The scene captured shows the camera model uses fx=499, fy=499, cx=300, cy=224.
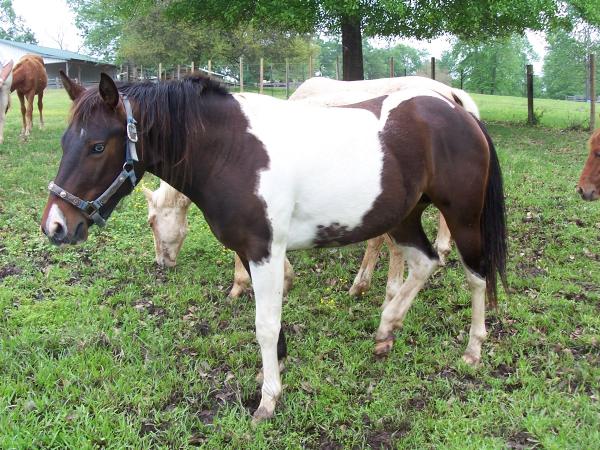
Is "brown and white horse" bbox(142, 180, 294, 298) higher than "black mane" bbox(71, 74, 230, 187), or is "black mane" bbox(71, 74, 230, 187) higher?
"black mane" bbox(71, 74, 230, 187)

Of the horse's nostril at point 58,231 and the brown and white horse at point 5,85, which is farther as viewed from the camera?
the brown and white horse at point 5,85

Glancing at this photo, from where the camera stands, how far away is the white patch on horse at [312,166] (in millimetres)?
2613

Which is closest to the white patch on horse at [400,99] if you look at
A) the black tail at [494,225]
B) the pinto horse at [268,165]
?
the pinto horse at [268,165]

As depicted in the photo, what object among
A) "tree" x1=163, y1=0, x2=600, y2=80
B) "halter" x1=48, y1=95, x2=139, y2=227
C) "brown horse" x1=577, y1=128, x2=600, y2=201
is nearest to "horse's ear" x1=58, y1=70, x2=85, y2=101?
"halter" x1=48, y1=95, x2=139, y2=227

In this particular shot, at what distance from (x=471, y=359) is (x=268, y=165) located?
1.92m

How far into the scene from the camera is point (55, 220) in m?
2.41

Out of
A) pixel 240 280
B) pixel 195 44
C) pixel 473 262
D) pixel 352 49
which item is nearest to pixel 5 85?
pixel 352 49

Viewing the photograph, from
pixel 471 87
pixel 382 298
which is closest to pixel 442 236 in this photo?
pixel 382 298

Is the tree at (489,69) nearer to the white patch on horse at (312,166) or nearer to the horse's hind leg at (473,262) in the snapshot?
the horse's hind leg at (473,262)

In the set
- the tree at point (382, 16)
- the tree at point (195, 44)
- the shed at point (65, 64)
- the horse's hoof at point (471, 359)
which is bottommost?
the horse's hoof at point (471, 359)

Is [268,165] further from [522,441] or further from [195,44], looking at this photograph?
[195,44]

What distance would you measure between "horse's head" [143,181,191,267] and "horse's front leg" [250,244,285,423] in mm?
2063

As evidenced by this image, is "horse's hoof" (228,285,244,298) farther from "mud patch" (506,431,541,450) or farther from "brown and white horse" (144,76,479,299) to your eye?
"mud patch" (506,431,541,450)

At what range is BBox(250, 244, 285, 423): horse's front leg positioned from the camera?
2.66 meters
